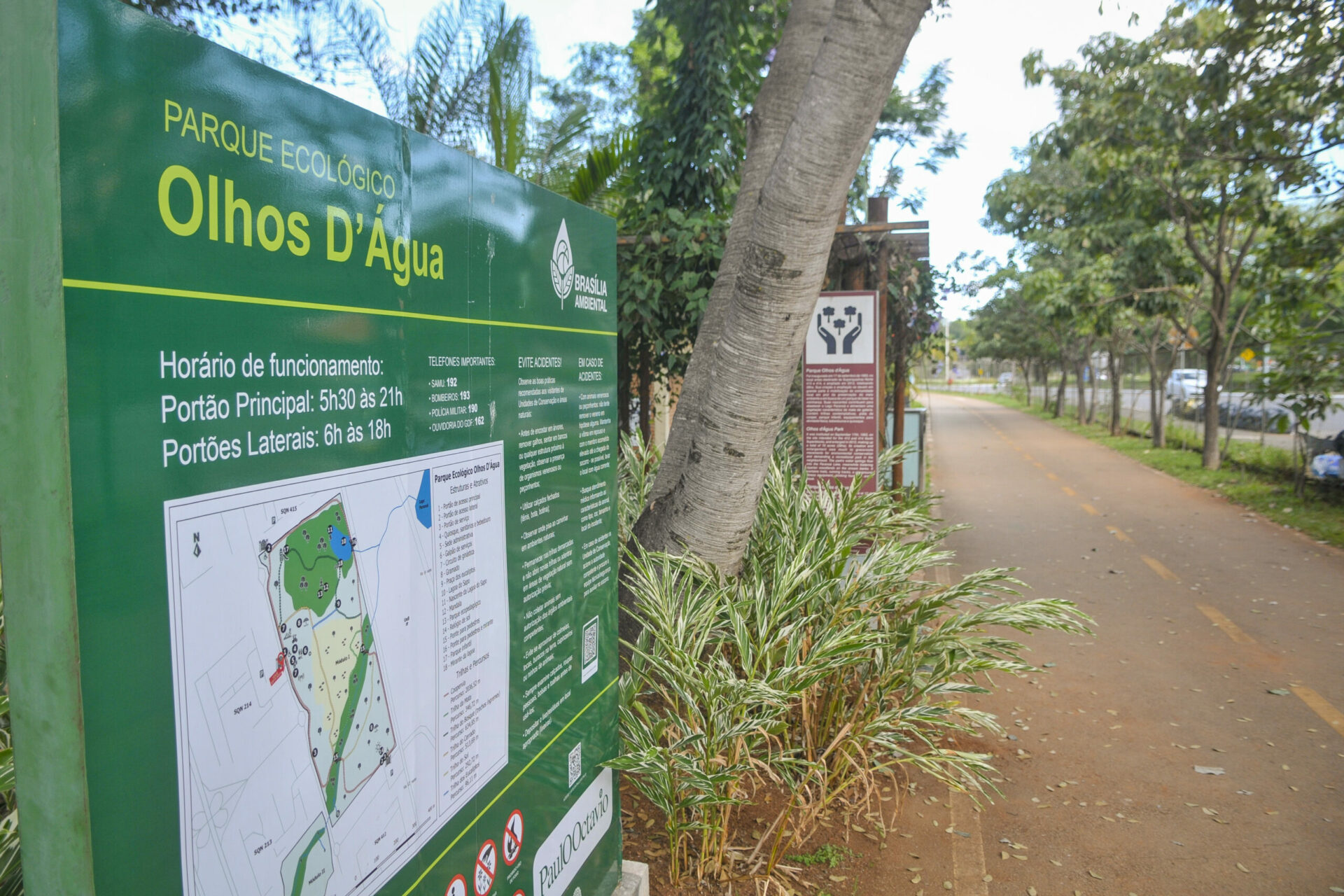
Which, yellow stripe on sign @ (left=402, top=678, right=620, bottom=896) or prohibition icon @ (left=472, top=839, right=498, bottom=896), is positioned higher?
yellow stripe on sign @ (left=402, top=678, right=620, bottom=896)

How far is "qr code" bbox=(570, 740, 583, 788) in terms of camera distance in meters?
2.63

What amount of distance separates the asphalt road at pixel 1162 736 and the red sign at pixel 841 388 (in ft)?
6.03

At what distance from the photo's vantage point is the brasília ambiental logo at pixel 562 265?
244 centimetres

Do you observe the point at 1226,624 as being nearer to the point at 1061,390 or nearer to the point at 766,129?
the point at 766,129

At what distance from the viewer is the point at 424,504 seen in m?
1.85

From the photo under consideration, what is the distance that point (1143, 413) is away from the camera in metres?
31.2

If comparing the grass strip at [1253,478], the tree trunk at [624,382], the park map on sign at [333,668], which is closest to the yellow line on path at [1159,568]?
the grass strip at [1253,478]

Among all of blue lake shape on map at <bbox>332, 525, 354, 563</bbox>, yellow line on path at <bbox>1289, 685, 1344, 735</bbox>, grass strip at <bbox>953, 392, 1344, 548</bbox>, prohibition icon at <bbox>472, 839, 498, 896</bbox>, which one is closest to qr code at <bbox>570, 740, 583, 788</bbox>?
prohibition icon at <bbox>472, 839, 498, 896</bbox>

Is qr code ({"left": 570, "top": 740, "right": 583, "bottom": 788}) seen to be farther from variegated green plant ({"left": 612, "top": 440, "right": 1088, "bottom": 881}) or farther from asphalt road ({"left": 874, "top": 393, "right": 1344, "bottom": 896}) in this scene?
asphalt road ({"left": 874, "top": 393, "right": 1344, "bottom": 896})

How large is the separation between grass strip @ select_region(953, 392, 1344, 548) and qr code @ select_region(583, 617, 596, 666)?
32.4 feet

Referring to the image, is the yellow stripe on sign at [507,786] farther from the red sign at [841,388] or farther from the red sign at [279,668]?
the red sign at [841,388]

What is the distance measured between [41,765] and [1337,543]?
38.0ft

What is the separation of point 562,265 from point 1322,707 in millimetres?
5451

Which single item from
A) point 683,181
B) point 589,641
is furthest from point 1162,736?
point 683,181
